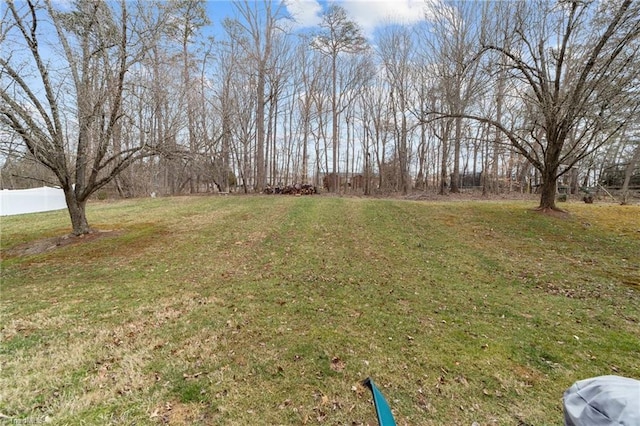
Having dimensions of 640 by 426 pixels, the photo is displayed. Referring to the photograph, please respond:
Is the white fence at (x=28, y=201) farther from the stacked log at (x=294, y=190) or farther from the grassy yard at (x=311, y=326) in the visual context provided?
Answer: the stacked log at (x=294, y=190)

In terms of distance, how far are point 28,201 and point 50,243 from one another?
6.71 meters

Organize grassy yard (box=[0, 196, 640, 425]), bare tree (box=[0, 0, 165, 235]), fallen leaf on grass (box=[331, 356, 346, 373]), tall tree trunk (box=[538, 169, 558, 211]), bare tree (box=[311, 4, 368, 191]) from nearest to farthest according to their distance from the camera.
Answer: grassy yard (box=[0, 196, 640, 425]) → fallen leaf on grass (box=[331, 356, 346, 373]) → bare tree (box=[0, 0, 165, 235]) → tall tree trunk (box=[538, 169, 558, 211]) → bare tree (box=[311, 4, 368, 191])

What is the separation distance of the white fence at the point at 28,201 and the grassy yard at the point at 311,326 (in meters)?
5.09

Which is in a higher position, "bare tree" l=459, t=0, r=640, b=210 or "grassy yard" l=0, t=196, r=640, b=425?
"bare tree" l=459, t=0, r=640, b=210

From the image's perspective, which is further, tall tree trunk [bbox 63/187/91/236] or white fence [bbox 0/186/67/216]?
white fence [bbox 0/186/67/216]

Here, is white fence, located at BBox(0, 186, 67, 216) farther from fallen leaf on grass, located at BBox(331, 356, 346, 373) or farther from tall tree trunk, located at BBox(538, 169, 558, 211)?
tall tree trunk, located at BBox(538, 169, 558, 211)

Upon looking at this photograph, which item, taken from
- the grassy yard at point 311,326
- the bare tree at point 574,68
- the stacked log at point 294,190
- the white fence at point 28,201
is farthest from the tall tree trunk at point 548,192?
the white fence at point 28,201

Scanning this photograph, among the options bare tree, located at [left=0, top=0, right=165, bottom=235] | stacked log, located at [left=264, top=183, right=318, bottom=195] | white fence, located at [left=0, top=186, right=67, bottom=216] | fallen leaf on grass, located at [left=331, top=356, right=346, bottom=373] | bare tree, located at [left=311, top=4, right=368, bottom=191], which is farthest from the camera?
Result: bare tree, located at [left=311, top=4, right=368, bottom=191]

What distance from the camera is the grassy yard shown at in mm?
2189

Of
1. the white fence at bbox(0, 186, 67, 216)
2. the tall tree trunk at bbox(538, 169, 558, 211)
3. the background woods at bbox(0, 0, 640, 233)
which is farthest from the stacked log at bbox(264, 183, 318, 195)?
the tall tree trunk at bbox(538, 169, 558, 211)

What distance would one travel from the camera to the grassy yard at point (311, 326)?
219 cm

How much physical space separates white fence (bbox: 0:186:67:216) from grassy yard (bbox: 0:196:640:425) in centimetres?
509

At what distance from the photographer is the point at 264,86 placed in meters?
16.6

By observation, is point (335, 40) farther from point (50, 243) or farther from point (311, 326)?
point (311, 326)
